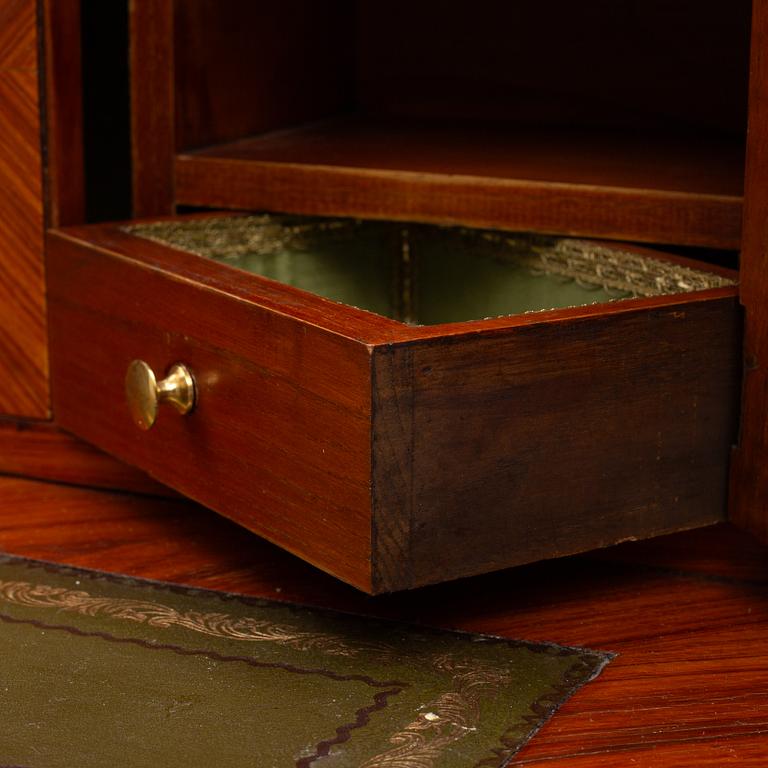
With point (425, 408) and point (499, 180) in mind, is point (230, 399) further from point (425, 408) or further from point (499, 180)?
point (499, 180)

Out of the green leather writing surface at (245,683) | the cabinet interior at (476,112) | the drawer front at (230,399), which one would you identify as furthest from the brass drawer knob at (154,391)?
the cabinet interior at (476,112)

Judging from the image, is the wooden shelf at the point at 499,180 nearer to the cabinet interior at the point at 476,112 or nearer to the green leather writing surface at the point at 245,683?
the cabinet interior at the point at 476,112

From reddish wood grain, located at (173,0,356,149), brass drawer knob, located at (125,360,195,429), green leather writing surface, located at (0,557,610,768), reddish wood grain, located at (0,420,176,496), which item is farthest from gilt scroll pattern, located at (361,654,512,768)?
reddish wood grain, located at (173,0,356,149)

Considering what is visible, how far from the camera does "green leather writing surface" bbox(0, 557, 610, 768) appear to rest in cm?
66

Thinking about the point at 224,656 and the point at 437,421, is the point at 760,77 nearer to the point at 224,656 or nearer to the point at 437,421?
the point at 437,421

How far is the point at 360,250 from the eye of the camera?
108 centimetres

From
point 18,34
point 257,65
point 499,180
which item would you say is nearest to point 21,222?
point 18,34

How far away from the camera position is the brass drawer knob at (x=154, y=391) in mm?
822

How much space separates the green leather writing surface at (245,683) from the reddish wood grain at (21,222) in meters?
0.21

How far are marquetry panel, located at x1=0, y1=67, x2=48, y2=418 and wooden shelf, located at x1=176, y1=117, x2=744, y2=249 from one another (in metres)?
0.11

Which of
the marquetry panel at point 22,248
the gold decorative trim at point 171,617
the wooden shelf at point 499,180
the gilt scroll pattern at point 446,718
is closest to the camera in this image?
the gilt scroll pattern at point 446,718

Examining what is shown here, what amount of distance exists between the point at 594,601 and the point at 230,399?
9.8 inches

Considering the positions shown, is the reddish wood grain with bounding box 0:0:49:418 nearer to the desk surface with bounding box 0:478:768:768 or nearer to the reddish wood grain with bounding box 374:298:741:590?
the desk surface with bounding box 0:478:768:768

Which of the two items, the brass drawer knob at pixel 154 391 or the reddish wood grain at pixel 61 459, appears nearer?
the brass drawer knob at pixel 154 391
